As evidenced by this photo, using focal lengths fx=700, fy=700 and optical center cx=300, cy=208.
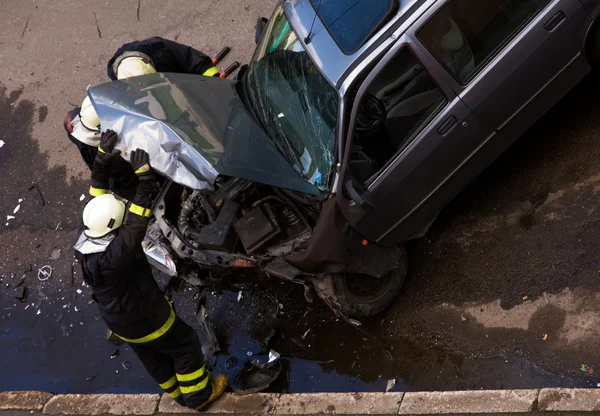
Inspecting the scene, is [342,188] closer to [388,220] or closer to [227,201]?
[388,220]

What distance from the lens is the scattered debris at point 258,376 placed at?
231 inches

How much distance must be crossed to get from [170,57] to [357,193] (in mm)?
2740

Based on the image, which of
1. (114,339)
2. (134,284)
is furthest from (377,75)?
(114,339)

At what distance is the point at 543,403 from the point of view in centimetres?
462

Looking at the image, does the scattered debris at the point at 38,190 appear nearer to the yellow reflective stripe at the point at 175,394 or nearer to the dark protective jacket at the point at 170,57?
the dark protective jacket at the point at 170,57

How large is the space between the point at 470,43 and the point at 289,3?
1.45 metres

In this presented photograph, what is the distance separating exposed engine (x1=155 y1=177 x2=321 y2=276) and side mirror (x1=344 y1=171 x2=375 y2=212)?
0.34 m

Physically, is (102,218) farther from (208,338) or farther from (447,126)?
(447,126)

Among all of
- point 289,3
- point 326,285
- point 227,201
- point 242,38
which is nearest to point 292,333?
point 326,285

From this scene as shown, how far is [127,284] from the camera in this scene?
17.1ft

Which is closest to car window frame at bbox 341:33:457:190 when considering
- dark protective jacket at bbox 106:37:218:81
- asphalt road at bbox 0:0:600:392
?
asphalt road at bbox 0:0:600:392

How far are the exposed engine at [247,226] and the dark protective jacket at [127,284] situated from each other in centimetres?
48

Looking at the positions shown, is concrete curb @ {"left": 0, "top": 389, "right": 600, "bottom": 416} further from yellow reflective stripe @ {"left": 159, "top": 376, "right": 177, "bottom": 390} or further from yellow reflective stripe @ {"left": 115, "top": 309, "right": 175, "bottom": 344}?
yellow reflective stripe @ {"left": 115, "top": 309, "right": 175, "bottom": 344}

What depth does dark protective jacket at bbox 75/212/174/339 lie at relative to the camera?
5062mm
